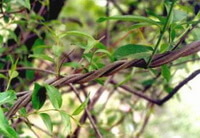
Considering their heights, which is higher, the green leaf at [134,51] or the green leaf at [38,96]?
the green leaf at [134,51]

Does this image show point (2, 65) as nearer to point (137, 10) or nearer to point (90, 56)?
point (90, 56)

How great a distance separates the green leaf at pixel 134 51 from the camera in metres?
0.59

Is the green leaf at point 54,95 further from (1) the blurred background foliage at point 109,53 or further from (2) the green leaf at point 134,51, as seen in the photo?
(2) the green leaf at point 134,51

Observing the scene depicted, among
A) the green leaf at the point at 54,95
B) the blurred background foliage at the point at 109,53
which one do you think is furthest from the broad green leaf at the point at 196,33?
the green leaf at the point at 54,95

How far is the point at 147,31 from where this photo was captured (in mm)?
1443

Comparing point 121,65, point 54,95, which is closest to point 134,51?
point 121,65

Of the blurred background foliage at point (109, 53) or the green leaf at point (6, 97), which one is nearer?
the green leaf at point (6, 97)

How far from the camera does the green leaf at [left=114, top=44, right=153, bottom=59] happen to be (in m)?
0.59

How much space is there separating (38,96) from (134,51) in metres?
0.18

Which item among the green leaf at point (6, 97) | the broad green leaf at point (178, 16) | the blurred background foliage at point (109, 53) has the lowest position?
the blurred background foliage at point (109, 53)

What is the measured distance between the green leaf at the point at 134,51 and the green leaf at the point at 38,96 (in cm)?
14

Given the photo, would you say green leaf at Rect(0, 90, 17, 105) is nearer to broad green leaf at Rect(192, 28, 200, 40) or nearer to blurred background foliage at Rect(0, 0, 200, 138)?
blurred background foliage at Rect(0, 0, 200, 138)

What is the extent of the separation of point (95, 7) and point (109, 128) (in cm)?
77

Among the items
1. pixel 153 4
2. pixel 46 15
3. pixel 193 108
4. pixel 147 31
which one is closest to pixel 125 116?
pixel 147 31
